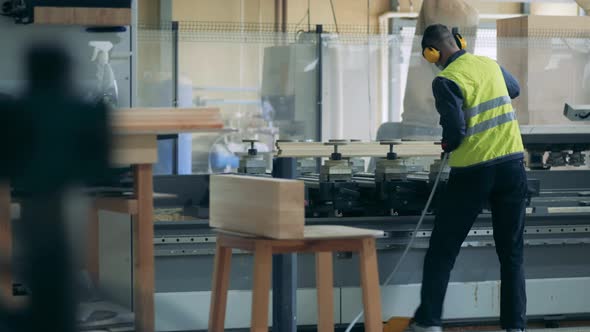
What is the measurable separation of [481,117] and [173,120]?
1851 mm

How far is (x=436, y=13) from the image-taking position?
486 cm

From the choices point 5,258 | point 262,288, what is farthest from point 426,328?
→ point 5,258

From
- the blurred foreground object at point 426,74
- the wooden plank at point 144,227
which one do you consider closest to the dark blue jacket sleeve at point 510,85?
the blurred foreground object at point 426,74

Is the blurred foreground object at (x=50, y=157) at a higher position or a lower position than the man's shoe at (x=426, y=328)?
higher

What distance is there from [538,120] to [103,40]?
2.06 m

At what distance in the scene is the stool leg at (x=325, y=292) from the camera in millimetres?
3439

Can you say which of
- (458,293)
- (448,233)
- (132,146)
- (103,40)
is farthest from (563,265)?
(132,146)

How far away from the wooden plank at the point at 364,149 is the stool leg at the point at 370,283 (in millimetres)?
1073

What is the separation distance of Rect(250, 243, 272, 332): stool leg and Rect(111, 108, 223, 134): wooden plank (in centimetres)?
58

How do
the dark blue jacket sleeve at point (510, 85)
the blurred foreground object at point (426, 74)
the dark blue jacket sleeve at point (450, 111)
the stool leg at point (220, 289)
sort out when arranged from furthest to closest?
1. the blurred foreground object at point (426, 74)
2. the dark blue jacket sleeve at point (510, 85)
3. the dark blue jacket sleeve at point (450, 111)
4. the stool leg at point (220, 289)

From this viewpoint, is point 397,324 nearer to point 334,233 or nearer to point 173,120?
point 334,233

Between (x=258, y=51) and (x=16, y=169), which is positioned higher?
(x=258, y=51)

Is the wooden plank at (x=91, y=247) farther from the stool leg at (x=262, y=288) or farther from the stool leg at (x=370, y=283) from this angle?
the stool leg at (x=370, y=283)

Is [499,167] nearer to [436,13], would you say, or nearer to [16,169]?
[436,13]
